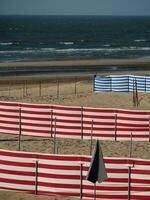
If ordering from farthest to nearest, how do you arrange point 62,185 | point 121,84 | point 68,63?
1. point 68,63
2. point 121,84
3. point 62,185

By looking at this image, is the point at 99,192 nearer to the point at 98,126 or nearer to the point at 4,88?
the point at 98,126

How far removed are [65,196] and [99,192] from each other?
1072 mm

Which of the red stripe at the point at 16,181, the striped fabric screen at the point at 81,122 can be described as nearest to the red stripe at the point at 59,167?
the red stripe at the point at 16,181

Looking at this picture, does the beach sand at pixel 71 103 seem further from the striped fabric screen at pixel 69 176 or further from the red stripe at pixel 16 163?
the red stripe at pixel 16 163

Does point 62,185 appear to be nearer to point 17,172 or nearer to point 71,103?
point 17,172

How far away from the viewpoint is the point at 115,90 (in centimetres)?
4062

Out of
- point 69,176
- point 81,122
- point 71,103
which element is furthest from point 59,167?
point 71,103

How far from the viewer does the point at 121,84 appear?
40781 mm

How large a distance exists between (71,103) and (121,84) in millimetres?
7588

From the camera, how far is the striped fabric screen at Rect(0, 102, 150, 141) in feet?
83.4

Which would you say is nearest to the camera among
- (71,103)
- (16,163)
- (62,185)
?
(62,185)

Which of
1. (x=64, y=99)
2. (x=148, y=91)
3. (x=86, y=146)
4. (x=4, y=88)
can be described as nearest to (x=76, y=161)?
(x=86, y=146)

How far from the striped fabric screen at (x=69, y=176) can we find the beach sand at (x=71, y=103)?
15.8 inches

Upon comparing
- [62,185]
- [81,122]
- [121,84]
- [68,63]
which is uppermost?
[68,63]
